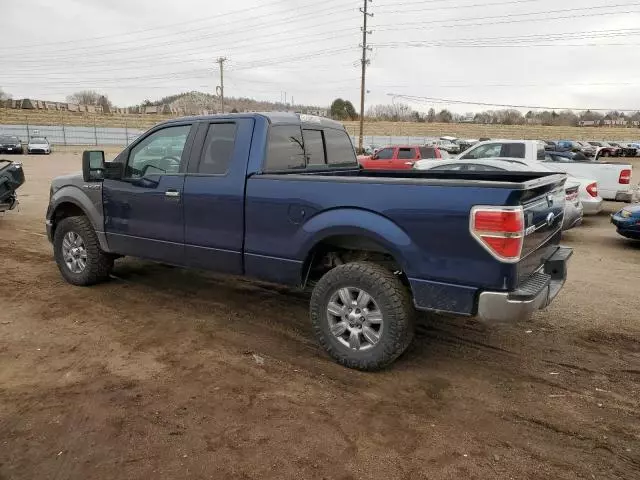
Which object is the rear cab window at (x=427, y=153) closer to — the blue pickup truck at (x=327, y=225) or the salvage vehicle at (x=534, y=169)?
the salvage vehicle at (x=534, y=169)

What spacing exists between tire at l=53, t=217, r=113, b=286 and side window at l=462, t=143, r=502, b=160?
10481 millimetres

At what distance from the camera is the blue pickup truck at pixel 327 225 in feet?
11.3

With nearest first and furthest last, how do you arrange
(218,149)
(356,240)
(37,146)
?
(356,240), (218,149), (37,146)

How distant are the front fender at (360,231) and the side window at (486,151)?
35.3 feet

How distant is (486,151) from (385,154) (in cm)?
727

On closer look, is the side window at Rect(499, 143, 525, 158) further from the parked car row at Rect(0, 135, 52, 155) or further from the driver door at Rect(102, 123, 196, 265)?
the parked car row at Rect(0, 135, 52, 155)

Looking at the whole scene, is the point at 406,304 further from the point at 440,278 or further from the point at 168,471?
the point at 168,471

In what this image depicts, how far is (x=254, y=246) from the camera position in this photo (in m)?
4.50

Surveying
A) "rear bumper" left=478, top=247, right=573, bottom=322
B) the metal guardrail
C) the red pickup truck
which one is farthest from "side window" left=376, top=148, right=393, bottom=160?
the metal guardrail

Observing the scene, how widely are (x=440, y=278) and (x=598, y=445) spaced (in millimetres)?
1360

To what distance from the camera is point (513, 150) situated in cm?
1374

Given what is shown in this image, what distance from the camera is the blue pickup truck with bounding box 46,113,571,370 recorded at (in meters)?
3.44

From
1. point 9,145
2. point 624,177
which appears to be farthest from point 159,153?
point 9,145

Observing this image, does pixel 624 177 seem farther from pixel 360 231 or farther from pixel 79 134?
pixel 79 134
